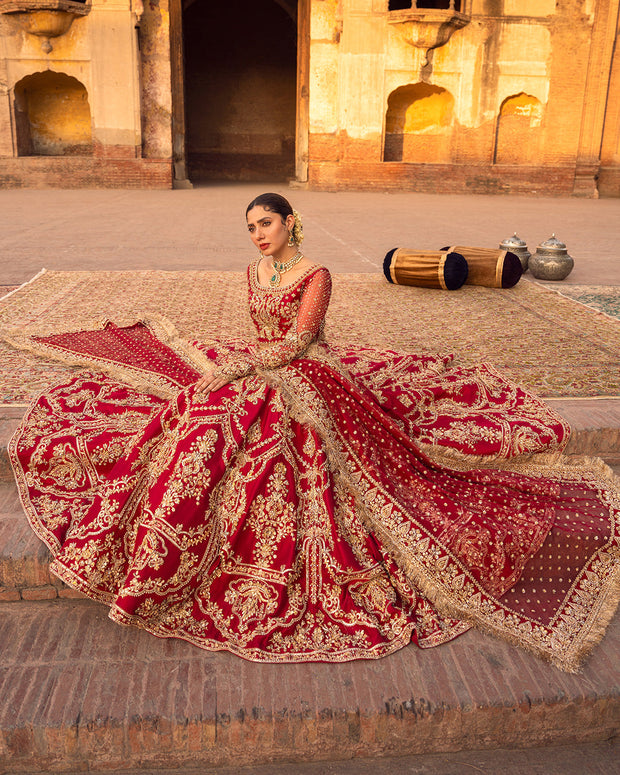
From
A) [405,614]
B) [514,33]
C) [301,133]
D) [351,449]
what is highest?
[514,33]

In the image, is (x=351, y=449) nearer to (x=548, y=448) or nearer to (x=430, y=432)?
(x=430, y=432)

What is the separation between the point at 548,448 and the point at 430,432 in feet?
1.58

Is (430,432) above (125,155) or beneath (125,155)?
beneath

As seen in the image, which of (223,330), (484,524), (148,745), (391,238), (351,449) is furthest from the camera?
(391,238)

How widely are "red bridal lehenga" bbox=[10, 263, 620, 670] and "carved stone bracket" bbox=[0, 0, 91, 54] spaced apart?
15.3 m

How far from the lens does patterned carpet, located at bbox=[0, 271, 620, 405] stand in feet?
12.6

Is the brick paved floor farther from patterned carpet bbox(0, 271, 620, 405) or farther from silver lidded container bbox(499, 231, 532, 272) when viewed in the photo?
patterned carpet bbox(0, 271, 620, 405)

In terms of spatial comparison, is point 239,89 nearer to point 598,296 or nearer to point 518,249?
point 518,249

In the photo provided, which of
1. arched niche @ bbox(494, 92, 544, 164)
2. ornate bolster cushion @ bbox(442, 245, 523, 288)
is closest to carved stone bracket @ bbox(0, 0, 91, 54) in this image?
arched niche @ bbox(494, 92, 544, 164)

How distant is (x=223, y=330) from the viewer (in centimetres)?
459

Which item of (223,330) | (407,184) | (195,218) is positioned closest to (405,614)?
(223,330)

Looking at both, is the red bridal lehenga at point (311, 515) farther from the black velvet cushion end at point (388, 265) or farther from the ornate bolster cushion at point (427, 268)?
the black velvet cushion end at point (388, 265)

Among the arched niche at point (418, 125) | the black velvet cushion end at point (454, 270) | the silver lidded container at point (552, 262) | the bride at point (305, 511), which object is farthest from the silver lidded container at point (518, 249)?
the arched niche at point (418, 125)

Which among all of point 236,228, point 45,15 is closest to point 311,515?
point 236,228
